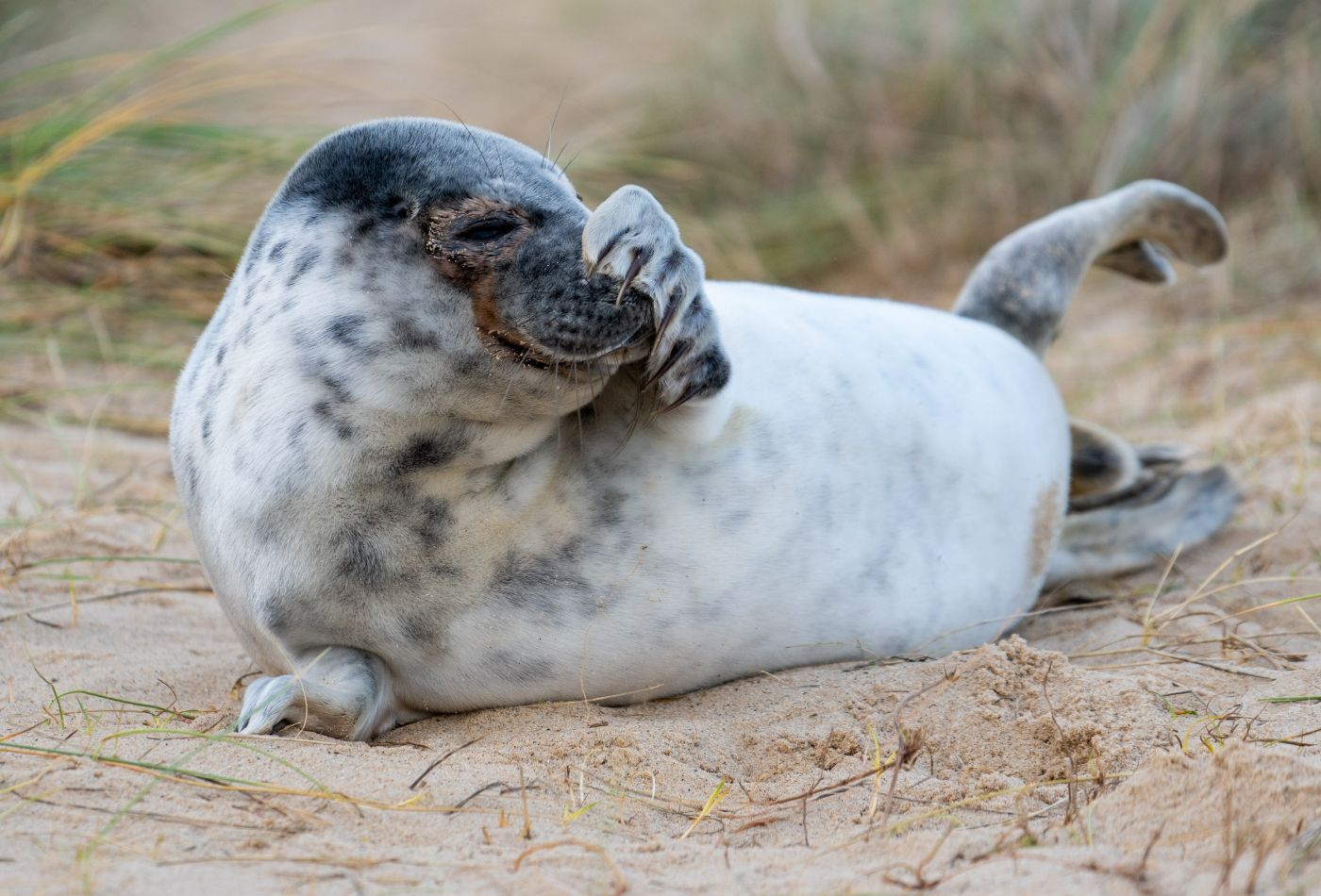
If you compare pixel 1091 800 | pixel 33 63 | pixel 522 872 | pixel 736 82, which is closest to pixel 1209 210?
pixel 1091 800

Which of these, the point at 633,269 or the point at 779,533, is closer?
the point at 633,269

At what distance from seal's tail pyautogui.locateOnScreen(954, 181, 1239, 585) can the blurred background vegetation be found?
1.58m

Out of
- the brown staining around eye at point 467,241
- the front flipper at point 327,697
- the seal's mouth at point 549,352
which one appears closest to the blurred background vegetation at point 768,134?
the brown staining around eye at point 467,241

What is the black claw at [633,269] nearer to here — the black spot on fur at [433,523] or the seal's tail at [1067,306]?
the black spot on fur at [433,523]

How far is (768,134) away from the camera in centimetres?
702

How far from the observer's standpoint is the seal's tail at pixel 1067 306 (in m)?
3.44

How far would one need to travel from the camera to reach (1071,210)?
361cm

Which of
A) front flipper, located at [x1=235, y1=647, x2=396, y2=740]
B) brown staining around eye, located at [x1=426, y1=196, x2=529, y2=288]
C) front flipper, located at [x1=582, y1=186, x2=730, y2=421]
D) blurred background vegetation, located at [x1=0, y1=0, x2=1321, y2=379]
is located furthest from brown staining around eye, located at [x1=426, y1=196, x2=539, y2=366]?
blurred background vegetation, located at [x1=0, y1=0, x2=1321, y2=379]

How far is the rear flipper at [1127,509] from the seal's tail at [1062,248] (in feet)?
0.99

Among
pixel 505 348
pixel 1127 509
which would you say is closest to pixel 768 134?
pixel 1127 509

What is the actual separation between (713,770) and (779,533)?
1.64ft

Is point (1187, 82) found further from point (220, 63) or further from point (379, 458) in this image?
point (379, 458)

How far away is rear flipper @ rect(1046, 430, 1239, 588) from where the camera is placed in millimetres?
3369

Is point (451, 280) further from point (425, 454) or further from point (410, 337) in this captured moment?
point (425, 454)
